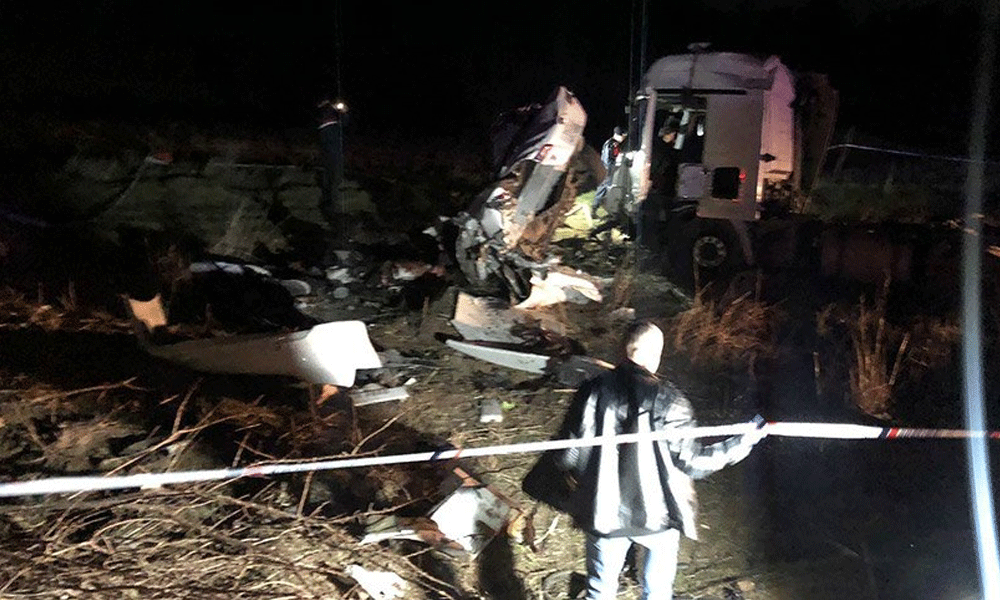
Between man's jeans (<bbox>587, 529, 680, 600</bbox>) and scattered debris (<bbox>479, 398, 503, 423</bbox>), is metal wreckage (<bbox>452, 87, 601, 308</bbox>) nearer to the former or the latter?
scattered debris (<bbox>479, 398, 503, 423</bbox>)

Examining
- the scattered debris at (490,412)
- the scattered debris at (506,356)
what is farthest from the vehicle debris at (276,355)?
the scattered debris at (506,356)

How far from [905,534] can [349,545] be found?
2.99m

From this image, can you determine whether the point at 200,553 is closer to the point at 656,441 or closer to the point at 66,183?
the point at 656,441

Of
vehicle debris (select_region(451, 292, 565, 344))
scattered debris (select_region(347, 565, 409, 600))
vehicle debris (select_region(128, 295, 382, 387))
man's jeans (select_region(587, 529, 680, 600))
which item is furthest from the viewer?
vehicle debris (select_region(451, 292, 565, 344))

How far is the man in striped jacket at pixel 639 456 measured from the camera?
301cm

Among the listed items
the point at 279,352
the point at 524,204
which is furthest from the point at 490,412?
the point at 524,204

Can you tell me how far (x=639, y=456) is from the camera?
3.03m

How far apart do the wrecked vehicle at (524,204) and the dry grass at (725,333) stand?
60.0 inches

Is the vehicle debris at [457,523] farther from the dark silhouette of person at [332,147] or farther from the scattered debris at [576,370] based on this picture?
the dark silhouette of person at [332,147]

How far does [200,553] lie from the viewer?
3275 millimetres

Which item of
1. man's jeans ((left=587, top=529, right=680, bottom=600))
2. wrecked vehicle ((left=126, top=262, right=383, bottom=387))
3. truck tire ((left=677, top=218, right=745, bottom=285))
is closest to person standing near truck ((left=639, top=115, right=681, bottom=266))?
truck tire ((left=677, top=218, right=745, bottom=285))

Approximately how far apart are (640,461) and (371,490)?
1.79 m

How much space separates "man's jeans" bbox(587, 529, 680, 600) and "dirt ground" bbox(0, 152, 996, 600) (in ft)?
1.92

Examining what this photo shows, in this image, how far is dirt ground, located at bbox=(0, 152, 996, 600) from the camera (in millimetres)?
3252
